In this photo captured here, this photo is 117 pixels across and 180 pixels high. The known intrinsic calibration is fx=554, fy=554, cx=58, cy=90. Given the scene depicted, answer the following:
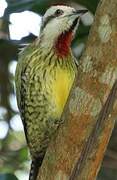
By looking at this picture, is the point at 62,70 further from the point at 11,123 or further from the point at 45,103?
the point at 11,123

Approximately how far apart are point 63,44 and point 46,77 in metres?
0.22

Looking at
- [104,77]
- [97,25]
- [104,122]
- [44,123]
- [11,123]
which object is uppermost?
[97,25]

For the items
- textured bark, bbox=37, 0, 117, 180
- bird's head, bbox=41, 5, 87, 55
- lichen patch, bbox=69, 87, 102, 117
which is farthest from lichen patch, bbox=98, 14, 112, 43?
bird's head, bbox=41, 5, 87, 55

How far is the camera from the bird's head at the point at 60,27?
104 inches

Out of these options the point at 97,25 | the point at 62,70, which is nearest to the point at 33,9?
the point at 62,70

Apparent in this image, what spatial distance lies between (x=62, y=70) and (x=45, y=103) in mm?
174

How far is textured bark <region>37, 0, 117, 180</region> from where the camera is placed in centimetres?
185

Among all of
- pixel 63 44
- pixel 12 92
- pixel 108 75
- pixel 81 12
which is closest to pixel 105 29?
pixel 108 75

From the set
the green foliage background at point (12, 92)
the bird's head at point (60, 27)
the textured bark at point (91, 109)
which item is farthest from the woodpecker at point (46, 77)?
the textured bark at point (91, 109)

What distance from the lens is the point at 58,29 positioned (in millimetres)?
2717

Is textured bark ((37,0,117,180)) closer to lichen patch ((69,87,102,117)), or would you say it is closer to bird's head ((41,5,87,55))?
lichen patch ((69,87,102,117))

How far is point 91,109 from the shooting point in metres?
1.89

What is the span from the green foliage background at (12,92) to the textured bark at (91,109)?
93cm

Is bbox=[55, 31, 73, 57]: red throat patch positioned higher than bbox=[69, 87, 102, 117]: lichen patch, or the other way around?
bbox=[55, 31, 73, 57]: red throat patch
